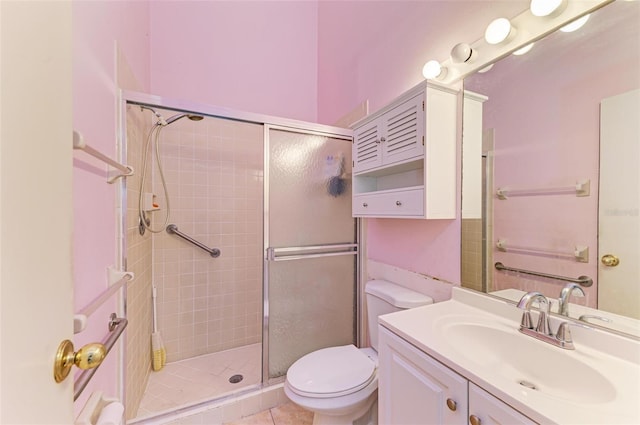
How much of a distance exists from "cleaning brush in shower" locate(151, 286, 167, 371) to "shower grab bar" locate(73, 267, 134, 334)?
1.00 meters

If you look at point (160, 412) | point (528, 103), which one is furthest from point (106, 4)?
point (160, 412)

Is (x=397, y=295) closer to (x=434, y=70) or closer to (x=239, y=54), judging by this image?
(x=434, y=70)

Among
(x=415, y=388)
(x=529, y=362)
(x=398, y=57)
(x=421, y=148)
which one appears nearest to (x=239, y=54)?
(x=398, y=57)

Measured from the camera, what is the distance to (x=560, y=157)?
89 cm

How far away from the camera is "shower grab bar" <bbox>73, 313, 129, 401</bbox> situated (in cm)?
72

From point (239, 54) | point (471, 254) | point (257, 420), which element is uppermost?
point (239, 54)

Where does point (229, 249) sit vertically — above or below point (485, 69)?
below

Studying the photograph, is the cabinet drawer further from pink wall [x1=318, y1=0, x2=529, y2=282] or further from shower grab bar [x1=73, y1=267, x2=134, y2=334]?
shower grab bar [x1=73, y1=267, x2=134, y2=334]

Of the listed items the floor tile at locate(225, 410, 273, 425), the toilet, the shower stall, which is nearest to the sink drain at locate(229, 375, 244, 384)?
the shower stall

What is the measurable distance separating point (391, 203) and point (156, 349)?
2.03m

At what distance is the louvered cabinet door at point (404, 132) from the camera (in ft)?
3.89

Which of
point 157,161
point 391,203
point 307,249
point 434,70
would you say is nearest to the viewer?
point 434,70

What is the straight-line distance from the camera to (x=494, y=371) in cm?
73

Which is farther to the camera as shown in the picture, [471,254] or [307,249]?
[307,249]
